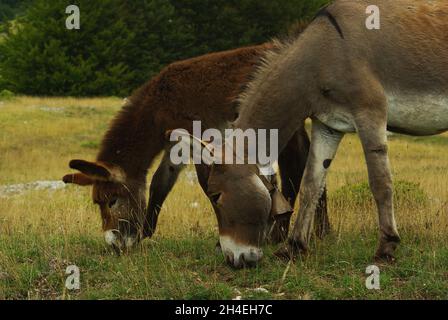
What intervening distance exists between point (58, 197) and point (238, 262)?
8957 millimetres

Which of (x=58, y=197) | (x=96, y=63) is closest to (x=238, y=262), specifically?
(x=58, y=197)

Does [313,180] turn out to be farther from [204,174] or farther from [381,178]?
[204,174]

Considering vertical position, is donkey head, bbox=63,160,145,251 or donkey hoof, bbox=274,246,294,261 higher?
donkey head, bbox=63,160,145,251

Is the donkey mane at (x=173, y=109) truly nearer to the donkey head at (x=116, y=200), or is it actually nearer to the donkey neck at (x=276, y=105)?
the donkey head at (x=116, y=200)

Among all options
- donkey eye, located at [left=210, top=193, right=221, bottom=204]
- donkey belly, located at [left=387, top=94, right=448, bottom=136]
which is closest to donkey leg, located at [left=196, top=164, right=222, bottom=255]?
donkey eye, located at [left=210, top=193, right=221, bottom=204]

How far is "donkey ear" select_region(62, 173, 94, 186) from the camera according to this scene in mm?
7430

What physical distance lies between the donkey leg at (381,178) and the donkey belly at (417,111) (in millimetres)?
330

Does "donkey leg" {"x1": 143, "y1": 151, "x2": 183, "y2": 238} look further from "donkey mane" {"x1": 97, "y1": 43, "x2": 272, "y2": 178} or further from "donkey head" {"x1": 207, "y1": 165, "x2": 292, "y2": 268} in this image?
"donkey head" {"x1": 207, "y1": 165, "x2": 292, "y2": 268}

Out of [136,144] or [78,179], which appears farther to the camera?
[136,144]

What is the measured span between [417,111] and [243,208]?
217cm

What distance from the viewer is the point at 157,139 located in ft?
25.3

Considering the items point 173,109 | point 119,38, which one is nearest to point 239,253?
point 173,109

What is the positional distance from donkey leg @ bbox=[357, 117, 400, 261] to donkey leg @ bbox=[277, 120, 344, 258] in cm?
49

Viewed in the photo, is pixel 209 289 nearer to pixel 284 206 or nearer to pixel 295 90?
pixel 284 206
